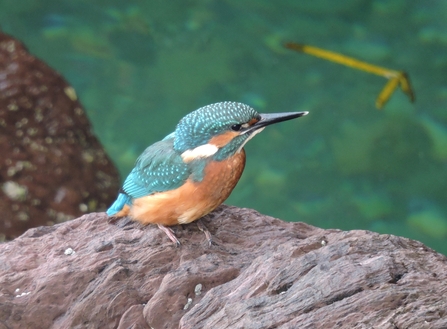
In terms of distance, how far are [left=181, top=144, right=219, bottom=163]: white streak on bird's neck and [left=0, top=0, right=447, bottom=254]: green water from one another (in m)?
2.10

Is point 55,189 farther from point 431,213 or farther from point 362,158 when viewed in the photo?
point 431,213

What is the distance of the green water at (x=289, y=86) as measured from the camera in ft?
13.9

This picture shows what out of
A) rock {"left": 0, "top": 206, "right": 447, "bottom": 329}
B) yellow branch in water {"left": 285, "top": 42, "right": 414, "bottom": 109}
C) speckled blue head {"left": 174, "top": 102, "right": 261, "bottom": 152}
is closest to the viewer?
rock {"left": 0, "top": 206, "right": 447, "bottom": 329}

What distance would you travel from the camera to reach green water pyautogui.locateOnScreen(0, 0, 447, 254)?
4230mm

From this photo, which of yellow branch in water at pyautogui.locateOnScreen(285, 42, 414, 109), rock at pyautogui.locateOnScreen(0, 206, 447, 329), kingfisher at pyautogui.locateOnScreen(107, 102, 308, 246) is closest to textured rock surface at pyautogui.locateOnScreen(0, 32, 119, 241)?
rock at pyautogui.locateOnScreen(0, 206, 447, 329)

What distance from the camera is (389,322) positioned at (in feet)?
5.26

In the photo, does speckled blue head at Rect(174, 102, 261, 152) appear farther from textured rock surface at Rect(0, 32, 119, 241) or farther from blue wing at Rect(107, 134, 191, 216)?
textured rock surface at Rect(0, 32, 119, 241)

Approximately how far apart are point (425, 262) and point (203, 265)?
744mm

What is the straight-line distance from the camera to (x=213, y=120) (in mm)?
2168

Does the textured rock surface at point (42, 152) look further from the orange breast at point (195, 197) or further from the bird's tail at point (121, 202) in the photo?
the orange breast at point (195, 197)

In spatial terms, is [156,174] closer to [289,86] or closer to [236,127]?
[236,127]

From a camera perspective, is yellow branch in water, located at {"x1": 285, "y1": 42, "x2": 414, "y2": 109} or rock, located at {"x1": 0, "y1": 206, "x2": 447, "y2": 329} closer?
rock, located at {"x1": 0, "y1": 206, "x2": 447, "y2": 329}

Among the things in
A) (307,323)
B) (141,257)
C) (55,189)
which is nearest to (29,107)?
(55,189)

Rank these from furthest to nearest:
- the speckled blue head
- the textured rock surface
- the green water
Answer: the green water, the textured rock surface, the speckled blue head
